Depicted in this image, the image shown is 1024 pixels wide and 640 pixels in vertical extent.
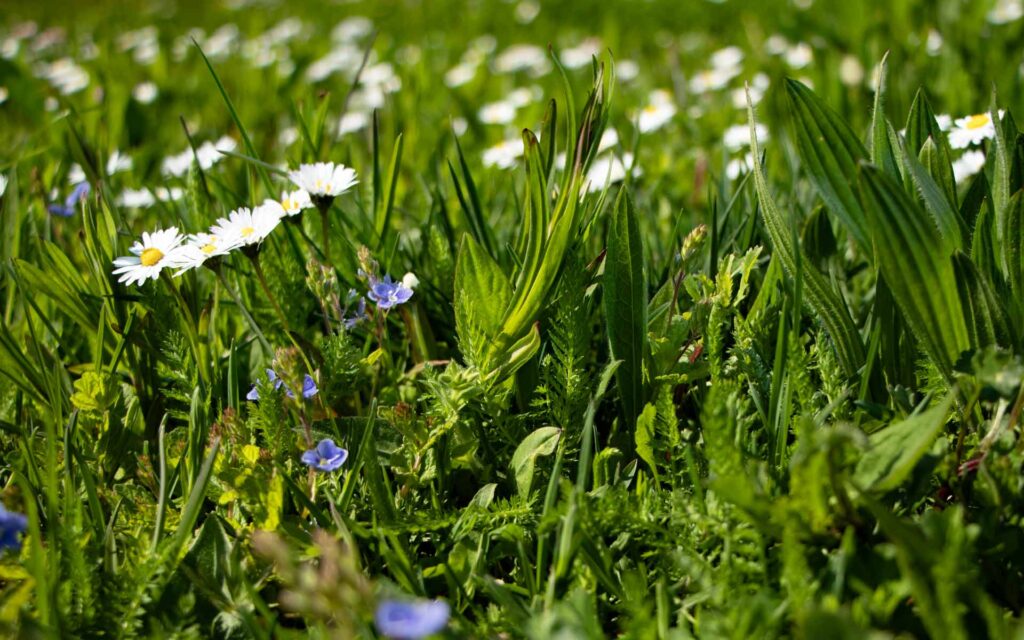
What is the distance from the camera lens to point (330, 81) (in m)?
4.42

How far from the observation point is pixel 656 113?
298cm

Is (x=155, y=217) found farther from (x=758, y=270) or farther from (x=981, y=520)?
(x=981, y=520)

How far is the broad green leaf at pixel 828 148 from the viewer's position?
140cm

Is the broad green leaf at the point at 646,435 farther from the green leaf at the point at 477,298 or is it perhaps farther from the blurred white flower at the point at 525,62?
the blurred white flower at the point at 525,62

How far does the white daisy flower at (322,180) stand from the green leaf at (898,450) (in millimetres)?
934

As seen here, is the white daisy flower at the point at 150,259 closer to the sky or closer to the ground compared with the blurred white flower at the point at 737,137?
closer to the ground

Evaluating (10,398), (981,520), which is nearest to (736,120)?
A: (981,520)

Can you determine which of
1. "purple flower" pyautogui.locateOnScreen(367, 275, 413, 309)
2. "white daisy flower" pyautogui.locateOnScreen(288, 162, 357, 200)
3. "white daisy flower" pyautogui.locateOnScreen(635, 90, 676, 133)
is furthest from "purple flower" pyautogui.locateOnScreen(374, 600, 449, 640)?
"white daisy flower" pyautogui.locateOnScreen(635, 90, 676, 133)

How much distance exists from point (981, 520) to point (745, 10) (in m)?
4.44

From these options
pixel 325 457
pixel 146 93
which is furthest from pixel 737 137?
pixel 146 93

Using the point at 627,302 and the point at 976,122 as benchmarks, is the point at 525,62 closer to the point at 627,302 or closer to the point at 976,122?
the point at 976,122

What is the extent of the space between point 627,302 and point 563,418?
0.21 metres

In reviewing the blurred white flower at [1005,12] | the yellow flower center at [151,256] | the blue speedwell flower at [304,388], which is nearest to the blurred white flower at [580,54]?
the blurred white flower at [1005,12]

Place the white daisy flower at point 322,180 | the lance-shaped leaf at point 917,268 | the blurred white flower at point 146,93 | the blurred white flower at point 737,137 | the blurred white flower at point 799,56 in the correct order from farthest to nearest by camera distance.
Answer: the blurred white flower at point 146,93 < the blurred white flower at point 799,56 < the blurred white flower at point 737,137 < the white daisy flower at point 322,180 < the lance-shaped leaf at point 917,268
